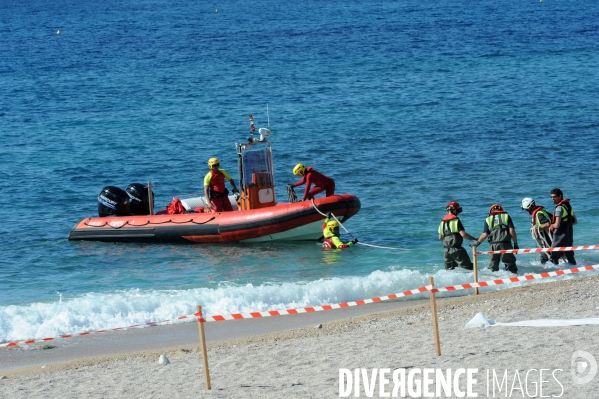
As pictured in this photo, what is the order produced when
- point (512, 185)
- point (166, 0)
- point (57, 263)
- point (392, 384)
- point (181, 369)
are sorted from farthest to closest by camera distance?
point (166, 0)
point (512, 185)
point (57, 263)
point (181, 369)
point (392, 384)

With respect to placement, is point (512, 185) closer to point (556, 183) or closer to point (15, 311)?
point (556, 183)

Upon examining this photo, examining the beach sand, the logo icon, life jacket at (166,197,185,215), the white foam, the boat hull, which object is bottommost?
the logo icon


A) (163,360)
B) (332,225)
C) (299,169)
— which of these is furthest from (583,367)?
(299,169)

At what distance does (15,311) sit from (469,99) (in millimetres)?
22341

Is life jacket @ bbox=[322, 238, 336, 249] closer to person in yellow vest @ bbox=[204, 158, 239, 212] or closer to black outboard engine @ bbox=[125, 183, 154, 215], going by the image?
person in yellow vest @ bbox=[204, 158, 239, 212]

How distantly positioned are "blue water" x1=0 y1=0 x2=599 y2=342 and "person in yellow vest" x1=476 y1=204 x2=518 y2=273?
0.40m

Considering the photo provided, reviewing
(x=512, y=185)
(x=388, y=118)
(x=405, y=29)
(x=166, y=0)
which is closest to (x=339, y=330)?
(x=512, y=185)

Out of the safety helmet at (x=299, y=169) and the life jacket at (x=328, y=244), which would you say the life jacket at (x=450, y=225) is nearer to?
the life jacket at (x=328, y=244)

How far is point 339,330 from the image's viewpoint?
10.3 metres

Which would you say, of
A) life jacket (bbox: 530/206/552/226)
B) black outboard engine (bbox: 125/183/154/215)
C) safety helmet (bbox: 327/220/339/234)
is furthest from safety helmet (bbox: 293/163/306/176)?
life jacket (bbox: 530/206/552/226)

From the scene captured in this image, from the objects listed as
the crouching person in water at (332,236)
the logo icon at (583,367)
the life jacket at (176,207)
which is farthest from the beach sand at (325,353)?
the life jacket at (176,207)

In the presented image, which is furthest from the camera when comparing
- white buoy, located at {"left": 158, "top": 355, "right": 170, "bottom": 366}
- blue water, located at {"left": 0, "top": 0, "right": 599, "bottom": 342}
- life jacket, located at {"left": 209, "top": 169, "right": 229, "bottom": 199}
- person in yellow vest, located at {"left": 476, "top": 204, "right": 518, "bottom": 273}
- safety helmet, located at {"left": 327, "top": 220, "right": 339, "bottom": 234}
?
life jacket, located at {"left": 209, "top": 169, "right": 229, "bottom": 199}

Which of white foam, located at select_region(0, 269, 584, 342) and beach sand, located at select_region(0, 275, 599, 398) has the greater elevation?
white foam, located at select_region(0, 269, 584, 342)

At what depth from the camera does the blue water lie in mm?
13766
